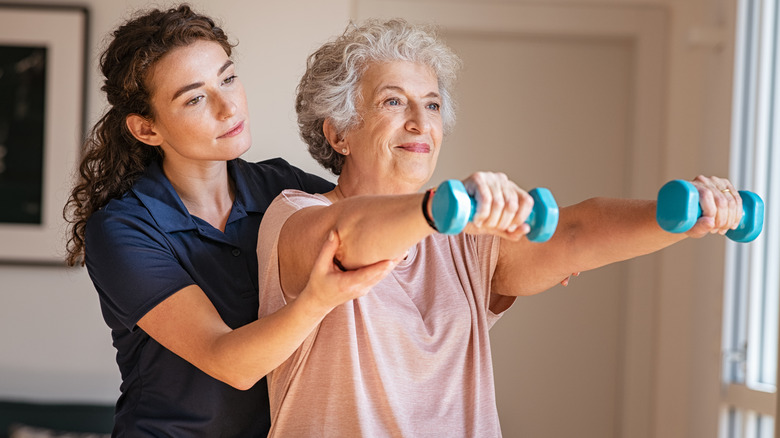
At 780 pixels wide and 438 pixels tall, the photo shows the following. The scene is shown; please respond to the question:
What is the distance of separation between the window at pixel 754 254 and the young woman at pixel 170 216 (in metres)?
1.72

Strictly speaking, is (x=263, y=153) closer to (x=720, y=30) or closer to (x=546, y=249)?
(x=720, y=30)

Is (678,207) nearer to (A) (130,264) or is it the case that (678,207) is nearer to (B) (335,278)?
(B) (335,278)

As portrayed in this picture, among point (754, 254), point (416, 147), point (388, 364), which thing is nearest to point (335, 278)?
point (388, 364)

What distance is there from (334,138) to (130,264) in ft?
1.66

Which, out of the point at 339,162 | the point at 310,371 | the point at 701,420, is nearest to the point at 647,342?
the point at 701,420

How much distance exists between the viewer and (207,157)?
71.2 inches

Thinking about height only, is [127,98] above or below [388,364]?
above

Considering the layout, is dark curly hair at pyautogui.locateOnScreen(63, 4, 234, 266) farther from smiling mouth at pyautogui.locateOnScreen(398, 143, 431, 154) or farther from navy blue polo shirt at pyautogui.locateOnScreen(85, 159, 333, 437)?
smiling mouth at pyautogui.locateOnScreen(398, 143, 431, 154)

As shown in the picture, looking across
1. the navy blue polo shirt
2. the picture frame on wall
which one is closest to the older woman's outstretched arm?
the navy blue polo shirt

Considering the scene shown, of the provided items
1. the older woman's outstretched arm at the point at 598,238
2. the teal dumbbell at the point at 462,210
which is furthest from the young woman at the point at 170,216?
the teal dumbbell at the point at 462,210

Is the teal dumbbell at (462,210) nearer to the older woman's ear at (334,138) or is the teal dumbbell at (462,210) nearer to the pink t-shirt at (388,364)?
the pink t-shirt at (388,364)

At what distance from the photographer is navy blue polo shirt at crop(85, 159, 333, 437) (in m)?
1.66

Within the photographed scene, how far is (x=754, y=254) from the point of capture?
9.05 ft

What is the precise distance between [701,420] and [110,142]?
258 cm
